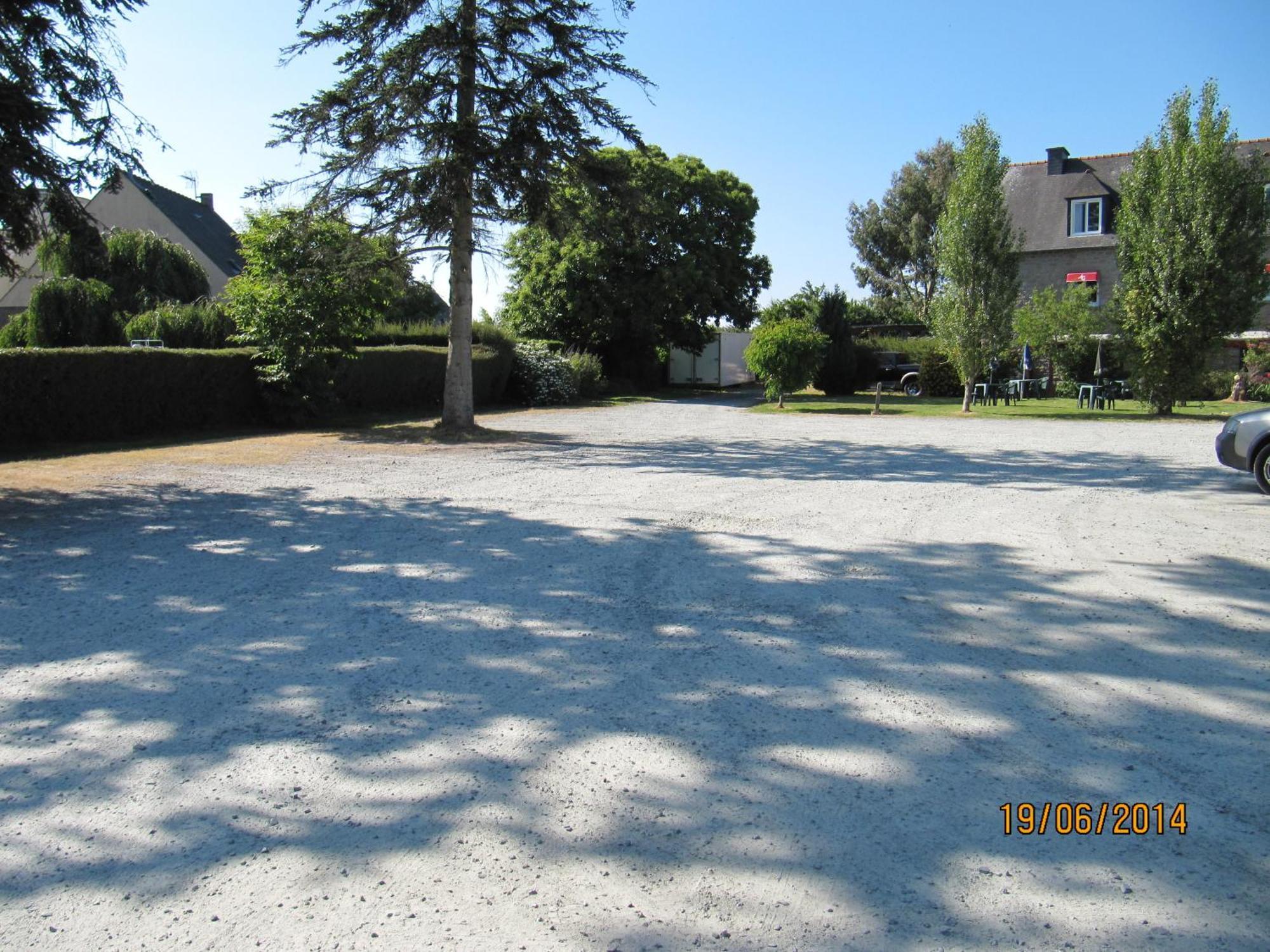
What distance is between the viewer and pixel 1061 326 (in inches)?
1241

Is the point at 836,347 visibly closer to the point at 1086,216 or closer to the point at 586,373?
the point at 586,373

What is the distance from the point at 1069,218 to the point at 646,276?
745 inches

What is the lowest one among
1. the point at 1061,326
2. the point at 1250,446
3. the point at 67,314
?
the point at 1250,446

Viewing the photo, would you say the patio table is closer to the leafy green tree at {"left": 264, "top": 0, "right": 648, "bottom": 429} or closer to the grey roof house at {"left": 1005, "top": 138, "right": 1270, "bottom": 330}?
the grey roof house at {"left": 1005, "top": 138, "right": 1270, "bottom": 330}

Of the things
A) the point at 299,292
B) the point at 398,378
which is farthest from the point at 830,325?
the point at 299,292

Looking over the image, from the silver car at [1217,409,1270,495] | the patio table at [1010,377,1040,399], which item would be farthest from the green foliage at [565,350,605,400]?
the silver car at [1217,409,1270,495]

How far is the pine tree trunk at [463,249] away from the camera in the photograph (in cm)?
1608

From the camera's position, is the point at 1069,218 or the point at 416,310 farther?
the point at 1069,218

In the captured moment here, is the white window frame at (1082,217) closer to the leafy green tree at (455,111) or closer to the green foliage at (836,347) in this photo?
the green foliage at (836,347)

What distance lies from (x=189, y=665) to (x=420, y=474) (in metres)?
7.59

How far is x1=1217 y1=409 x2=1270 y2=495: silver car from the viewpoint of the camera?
997 cm

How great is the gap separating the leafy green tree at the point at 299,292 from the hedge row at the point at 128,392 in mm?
863

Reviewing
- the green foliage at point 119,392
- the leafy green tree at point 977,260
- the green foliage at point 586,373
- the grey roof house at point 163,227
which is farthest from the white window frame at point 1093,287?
→ the grey roof house at point 163,227

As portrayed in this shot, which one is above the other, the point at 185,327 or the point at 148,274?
the point at 148,274
